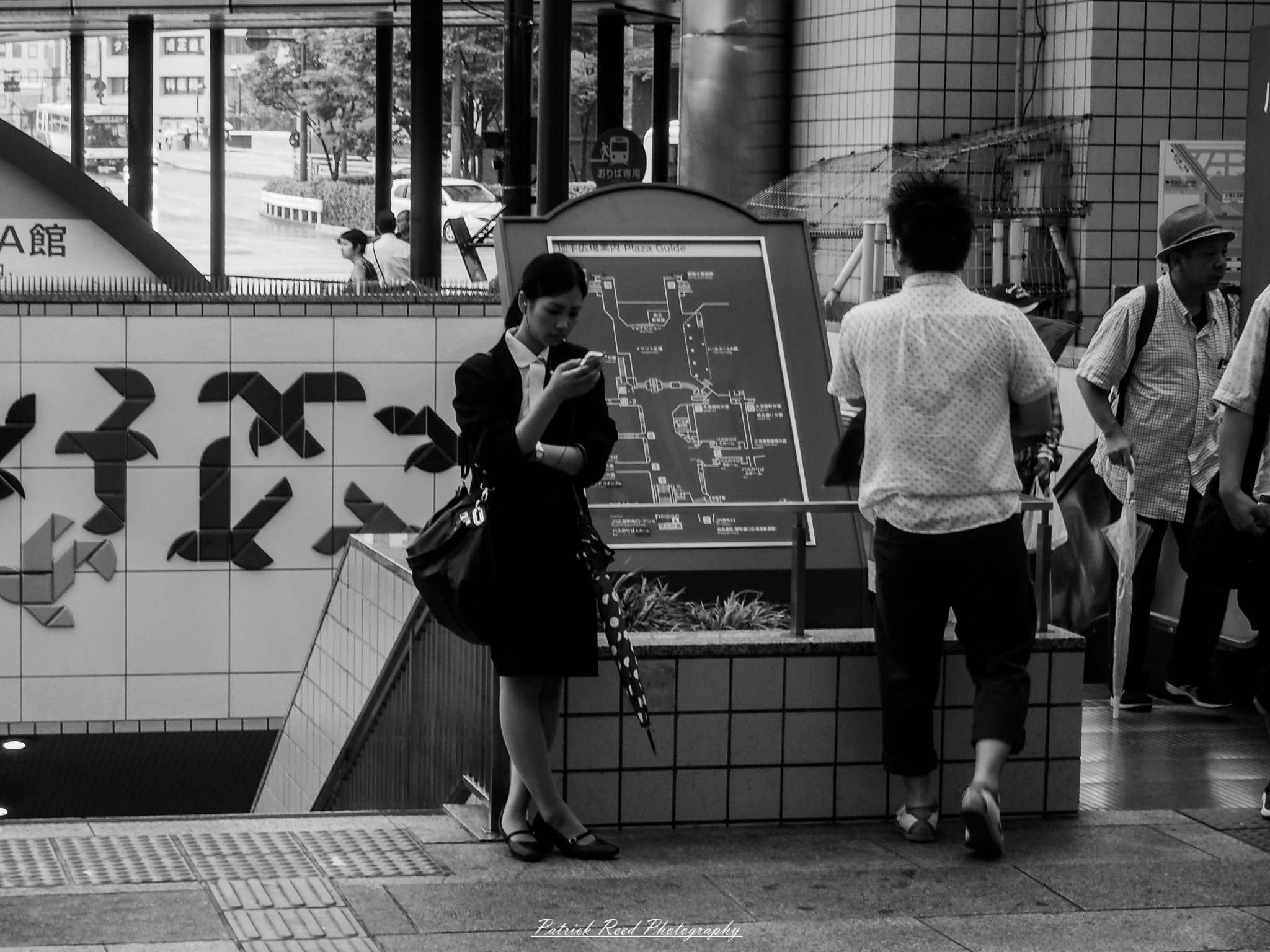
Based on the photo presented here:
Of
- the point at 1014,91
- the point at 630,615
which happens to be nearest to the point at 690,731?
the point at 630,615

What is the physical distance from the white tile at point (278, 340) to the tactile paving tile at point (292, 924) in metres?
4.79

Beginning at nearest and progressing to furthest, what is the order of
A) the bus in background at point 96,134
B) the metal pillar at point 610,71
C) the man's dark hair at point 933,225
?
the man's dark hair at point 933,225
the metal pillar at point 610,71
the bus in background at point 96,134

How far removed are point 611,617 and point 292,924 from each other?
1.06 m

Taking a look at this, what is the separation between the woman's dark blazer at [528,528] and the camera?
14.0ft

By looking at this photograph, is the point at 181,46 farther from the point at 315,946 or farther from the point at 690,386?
the point at 315,946

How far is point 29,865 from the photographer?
4.27 meters

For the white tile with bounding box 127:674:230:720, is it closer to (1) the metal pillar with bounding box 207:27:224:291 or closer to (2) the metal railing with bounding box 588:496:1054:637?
(2) the metal railing with bounding box 588:496:1054:637

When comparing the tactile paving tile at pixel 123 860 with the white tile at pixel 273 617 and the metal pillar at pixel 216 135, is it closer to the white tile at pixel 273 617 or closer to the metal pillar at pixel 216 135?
the white tile at pixel 273 617

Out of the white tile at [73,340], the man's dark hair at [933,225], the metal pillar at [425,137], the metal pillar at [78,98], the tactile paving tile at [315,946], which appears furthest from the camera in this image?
the metal pillar at [78,98]

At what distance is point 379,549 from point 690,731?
205 cm

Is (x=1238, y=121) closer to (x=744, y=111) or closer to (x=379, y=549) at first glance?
(x=744, y=111)

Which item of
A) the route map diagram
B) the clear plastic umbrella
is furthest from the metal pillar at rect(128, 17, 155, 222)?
the clear plastic umbrella

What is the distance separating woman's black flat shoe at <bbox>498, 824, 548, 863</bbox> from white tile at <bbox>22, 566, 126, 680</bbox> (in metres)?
4.57

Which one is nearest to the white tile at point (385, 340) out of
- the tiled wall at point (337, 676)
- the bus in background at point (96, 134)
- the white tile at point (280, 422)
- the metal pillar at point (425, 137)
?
the white tile at point (280, 422)
